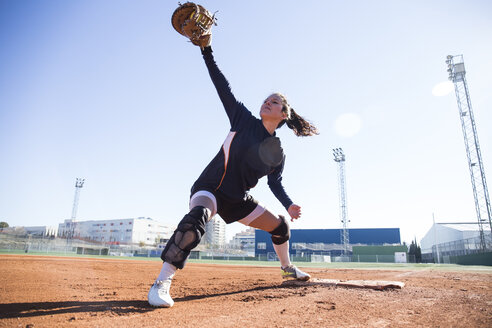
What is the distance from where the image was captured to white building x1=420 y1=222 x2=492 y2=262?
2711cm

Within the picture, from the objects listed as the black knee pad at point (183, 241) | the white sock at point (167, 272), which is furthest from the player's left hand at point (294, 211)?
the white sock at point (167, 272)

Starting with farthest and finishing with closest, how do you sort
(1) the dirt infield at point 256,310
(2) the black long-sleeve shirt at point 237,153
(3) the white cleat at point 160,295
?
1. (2) the black long-sleeve shirt at point 237,153
2. (3) the white cleat at point 160,295
3. (1) the dirt infield at point 256,310

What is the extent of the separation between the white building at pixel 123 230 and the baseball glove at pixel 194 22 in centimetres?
8575

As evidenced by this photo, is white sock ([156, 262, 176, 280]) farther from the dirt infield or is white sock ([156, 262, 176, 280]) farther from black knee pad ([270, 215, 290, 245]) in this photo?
black knee pad ([270, 215, 290, 245])

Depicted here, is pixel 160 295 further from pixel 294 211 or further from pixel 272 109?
pixel 272 109

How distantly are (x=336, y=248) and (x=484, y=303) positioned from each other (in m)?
50.2

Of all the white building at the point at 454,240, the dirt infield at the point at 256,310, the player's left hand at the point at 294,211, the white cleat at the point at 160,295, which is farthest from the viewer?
the white building at the point at 454,240

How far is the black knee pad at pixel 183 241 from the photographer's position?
2.25m

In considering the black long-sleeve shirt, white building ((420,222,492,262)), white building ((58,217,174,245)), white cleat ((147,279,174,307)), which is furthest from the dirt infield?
white building ((58,217,174,245))

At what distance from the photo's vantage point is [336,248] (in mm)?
48875

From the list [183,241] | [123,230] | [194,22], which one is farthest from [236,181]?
[123,230]

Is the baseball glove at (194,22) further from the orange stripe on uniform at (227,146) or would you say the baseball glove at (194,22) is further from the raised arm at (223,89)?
the orange stripe on uniform at (227,146)

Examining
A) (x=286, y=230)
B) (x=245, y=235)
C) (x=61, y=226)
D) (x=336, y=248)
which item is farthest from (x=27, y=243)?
(x=245, y=235)

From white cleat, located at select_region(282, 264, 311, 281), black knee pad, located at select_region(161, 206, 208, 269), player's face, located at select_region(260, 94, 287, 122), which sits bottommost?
white cleat, located at select_region(282, 264, 311, 281)
